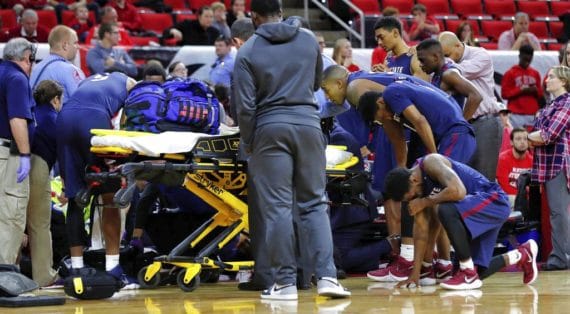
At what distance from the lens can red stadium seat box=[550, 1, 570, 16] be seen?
58.0 feet

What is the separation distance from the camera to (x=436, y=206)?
7.13 meters

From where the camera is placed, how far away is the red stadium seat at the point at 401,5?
1630cm

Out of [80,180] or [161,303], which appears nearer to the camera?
[161,303]

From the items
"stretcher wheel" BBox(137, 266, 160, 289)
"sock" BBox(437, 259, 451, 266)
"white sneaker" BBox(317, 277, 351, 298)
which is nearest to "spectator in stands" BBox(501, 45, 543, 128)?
"sock" BBox(437, 259, 451, 266)

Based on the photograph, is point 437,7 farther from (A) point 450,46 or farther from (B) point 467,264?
(B) point 467,264

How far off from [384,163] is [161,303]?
225cm

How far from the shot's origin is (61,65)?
8922 millimetres

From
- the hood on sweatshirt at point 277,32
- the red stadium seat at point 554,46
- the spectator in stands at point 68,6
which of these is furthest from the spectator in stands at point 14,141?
the red stadium seat at point 554,46

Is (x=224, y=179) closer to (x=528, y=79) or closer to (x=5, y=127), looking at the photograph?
(x=5, y=127)

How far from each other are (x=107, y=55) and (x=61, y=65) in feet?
7.61

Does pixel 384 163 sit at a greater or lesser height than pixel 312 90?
lesser

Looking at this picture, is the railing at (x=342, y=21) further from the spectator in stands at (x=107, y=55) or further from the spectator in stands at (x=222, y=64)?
the spectator in stands at (x=107, y=55)

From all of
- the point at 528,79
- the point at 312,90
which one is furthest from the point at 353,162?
the point at 528,79

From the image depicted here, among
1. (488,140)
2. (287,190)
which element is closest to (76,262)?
(287,190)
